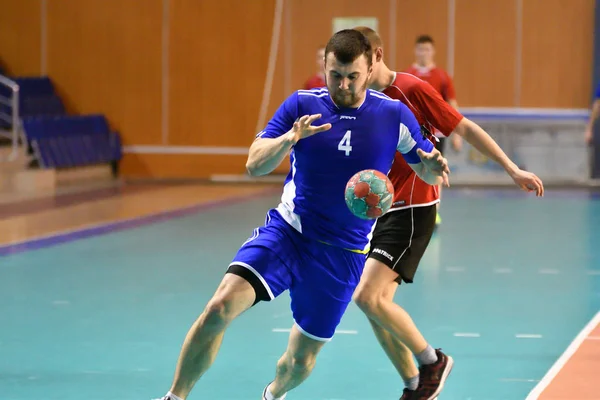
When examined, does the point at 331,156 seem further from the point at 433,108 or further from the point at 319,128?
the point at 433,108

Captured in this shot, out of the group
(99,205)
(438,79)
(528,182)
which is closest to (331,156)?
(528,182)

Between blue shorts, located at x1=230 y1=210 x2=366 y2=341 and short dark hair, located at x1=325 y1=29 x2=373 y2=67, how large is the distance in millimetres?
784

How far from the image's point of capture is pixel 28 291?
8.50 metres

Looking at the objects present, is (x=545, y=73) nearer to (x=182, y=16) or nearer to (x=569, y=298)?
(x=182, y=16)

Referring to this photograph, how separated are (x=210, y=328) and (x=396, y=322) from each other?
1109mm

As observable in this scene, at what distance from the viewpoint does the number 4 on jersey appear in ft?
15.1

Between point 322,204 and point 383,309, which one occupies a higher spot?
point 322,204

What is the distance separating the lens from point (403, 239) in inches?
Answer: 213

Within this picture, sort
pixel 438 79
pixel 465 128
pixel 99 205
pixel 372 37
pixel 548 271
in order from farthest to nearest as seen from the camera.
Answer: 1. pixel 99 205
2. pixel 438 79
3. pixel 548 271
4. pixel 465 128
5. pixel 372 37

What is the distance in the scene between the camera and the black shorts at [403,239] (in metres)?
5.35

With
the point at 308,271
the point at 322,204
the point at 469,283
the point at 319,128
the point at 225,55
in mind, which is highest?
the point at 225,55

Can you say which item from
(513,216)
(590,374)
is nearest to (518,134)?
(513,216)

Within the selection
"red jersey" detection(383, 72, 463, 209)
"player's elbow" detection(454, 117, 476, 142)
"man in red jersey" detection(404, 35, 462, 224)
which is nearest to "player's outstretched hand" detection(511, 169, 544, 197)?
"player's elbow" detection(454, 117, 476, 142)

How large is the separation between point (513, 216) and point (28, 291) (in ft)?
23.2
